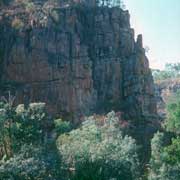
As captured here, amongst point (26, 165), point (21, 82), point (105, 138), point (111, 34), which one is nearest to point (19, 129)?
point (26, 165)

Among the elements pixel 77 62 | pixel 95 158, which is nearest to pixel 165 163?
pixel 95 158

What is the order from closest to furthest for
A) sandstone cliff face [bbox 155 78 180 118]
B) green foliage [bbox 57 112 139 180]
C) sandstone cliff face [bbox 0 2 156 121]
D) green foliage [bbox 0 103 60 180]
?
green foliage [bbox 0 103 60 180] < green foliage [bbox 57 112 139 180] < sandstone cliff face [bbox 0 2 156 121] < sandstone cliff face [bbox 155 78 180 118]

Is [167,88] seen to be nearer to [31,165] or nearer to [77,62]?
[77,62]

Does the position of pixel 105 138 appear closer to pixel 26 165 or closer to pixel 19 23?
pixel 26 165

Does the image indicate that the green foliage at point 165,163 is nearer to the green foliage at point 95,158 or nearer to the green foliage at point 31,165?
the green foliage at point 95,158

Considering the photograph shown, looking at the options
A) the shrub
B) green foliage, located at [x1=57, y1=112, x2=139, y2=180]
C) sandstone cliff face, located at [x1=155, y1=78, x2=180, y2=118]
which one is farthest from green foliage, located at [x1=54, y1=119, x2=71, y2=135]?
sandstone cliff face, located at [x1=155, y1=78, x2=180, y2=118]

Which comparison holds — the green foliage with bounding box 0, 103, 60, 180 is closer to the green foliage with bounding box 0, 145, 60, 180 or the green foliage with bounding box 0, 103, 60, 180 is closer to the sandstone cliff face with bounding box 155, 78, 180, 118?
the green foliage with bounding box 0, 145, 60, 180

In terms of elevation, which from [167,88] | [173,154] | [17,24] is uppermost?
[17,24]

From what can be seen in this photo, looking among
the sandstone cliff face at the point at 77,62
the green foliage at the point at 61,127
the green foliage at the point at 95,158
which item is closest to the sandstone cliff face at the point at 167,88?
the sandstone cliff face at the point at 77,62

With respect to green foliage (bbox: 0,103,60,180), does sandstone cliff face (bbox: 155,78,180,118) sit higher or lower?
higher

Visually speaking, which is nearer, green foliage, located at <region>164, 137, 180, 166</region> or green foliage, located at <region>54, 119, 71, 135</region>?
green foliage, located at <region>164, 137, 180, 166</region>

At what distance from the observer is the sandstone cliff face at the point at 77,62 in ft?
171

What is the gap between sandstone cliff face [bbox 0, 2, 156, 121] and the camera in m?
52.0

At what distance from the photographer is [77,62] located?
175 ft
